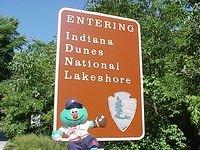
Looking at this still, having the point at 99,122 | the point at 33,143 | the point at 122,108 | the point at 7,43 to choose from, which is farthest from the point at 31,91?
the point at 7,43

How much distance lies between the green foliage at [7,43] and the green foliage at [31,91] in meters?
21.5

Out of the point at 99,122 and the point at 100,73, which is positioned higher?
the point at 100,73

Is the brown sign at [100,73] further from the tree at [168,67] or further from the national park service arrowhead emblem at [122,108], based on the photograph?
the tree at [168,67]

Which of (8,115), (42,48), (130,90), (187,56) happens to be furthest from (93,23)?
(8,115)

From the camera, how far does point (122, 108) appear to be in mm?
3689

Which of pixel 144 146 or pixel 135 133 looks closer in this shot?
pixel 135 133

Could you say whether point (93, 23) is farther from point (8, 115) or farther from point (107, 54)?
point (8, 115)

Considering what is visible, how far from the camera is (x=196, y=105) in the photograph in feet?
21.5

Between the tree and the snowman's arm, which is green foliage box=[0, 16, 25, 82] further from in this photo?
the snowman's arm

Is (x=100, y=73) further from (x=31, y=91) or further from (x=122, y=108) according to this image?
(x=31, y=91)

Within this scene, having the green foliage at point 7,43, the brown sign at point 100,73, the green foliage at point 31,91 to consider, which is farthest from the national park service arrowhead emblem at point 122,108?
the green foliage at point 7,43

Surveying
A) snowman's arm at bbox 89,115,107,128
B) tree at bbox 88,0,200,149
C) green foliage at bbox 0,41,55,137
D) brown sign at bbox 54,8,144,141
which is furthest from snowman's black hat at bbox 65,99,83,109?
green foliage at bbox 0,41,55,137

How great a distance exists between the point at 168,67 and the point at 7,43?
30607 millimetres

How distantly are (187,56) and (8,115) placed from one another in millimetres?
8425
